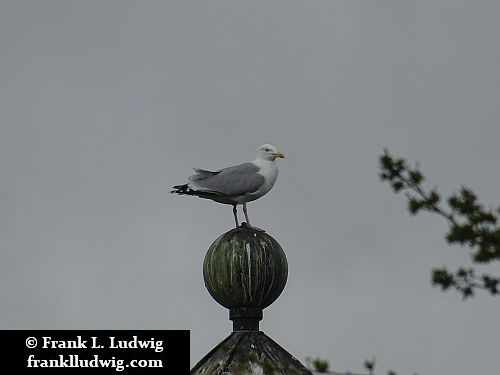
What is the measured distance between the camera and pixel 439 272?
9258 mm

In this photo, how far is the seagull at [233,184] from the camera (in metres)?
15.7

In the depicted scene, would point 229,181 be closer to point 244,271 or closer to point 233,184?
point 233,184

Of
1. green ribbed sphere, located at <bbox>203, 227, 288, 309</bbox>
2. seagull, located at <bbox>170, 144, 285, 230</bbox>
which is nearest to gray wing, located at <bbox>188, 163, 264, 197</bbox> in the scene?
seagull, located at <bbox>170, 144, 285, 230</bbox>

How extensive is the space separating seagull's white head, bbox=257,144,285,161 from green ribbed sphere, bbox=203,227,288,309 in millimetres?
2311

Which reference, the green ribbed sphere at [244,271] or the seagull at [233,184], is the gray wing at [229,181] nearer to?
the seagull at [233,184]

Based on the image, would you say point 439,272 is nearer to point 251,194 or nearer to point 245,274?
point 245,274

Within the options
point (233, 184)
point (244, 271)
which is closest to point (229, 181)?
point (233, 184)

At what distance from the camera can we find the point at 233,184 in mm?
15742

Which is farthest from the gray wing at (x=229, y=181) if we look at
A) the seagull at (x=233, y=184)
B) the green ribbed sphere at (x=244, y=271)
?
the green ribbed sphere at (x=244, y=271)

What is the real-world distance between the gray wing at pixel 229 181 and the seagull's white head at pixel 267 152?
1.06 ft

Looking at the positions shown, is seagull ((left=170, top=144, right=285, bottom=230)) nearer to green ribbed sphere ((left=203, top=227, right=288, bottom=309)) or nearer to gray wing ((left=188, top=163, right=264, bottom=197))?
gray wing ((left=188, top=163, right=264, bottom=197))

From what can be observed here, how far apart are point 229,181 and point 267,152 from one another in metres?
0.77

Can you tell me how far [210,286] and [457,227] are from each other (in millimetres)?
5227

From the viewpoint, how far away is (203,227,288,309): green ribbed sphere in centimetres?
1383
